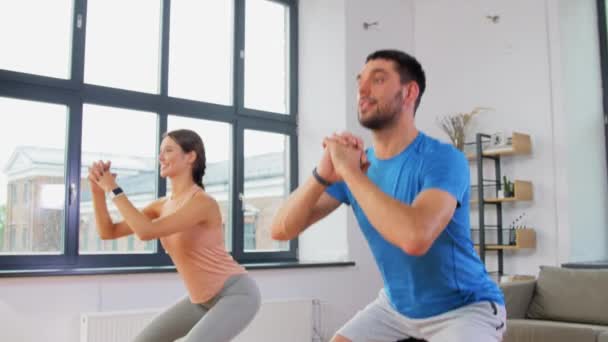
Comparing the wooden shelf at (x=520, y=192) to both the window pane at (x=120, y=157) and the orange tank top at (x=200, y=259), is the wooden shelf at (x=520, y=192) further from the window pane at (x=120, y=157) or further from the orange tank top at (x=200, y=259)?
the orange tank top at (x=200, y=259)

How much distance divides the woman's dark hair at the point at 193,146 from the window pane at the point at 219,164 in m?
2.31

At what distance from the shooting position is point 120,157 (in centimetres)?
443

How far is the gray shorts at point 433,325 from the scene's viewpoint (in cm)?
146

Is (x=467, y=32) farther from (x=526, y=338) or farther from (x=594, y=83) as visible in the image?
(x=526, y=338)

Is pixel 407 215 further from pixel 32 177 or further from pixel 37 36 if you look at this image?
pixel 37 36

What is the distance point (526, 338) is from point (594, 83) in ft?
8.25

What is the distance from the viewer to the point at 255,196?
5195 mm

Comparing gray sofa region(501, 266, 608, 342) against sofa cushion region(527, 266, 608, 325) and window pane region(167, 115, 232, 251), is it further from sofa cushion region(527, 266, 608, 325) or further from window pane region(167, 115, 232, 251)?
window pane region(167, 115, 232, 251)

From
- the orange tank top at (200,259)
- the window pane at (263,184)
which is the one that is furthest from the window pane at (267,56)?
the orange tank top at (200,259)

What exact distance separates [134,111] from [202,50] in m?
0.86

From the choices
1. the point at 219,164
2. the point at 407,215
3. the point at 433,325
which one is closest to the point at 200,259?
the point at 433,325

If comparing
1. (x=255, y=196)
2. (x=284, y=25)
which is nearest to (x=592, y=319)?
(x=255, y=196)

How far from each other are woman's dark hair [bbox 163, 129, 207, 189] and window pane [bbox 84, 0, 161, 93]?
2.06 meters

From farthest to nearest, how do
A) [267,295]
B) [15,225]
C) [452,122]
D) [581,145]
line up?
1. [452,122]
2. [581,145]
3. [267,295]
4. [15,225]
